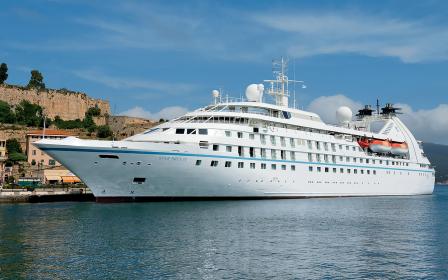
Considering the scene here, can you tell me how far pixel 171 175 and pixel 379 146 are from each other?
32.1 m

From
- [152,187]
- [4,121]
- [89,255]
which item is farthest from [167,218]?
[4,121]

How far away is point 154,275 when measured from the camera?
62.7 ft

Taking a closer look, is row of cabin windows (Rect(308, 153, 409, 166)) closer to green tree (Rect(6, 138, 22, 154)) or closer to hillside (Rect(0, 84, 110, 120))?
green tree (Rect(6, 138, 22, 154))

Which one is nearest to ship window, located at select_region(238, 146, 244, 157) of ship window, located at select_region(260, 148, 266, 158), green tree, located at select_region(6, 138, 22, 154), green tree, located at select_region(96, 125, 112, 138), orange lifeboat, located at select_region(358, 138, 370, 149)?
ship window, located at select_region(260, 148, 266, 158)

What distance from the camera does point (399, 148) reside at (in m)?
67.5

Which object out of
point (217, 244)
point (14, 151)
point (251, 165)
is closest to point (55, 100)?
point (14, 151)

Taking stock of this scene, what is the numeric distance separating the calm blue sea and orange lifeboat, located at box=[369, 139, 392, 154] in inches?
928

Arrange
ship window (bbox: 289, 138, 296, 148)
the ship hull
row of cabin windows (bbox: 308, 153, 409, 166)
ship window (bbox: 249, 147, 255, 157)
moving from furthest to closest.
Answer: row of cabin windows (bbox: 308, 153, 409, 166), ship window (bbox: 289, 138, 296, 148), ship window (bbox: 249, 147, 255, 157), the ship hull

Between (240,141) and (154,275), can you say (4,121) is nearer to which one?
(240,141)

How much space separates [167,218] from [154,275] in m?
14.3

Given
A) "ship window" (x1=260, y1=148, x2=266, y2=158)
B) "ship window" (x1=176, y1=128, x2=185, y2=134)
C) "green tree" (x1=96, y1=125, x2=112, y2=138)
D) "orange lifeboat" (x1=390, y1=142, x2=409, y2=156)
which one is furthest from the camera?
"green tree" (x1=96, y1=125, x2=112, y2=138)

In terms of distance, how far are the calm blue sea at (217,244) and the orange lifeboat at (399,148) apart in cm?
2812

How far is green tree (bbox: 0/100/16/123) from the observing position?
95438 millimetres

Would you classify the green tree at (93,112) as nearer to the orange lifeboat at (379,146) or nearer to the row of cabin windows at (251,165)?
the orange lifeboat at (379,146)
